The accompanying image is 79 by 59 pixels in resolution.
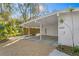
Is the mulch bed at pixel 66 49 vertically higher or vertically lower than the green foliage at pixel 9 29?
lower

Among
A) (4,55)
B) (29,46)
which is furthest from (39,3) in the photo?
(4,55)

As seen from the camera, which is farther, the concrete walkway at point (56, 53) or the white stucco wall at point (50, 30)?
the white stucco wall at point (50, 30)

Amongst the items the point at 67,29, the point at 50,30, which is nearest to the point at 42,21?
the point at 50,30

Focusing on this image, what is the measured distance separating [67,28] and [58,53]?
502mm

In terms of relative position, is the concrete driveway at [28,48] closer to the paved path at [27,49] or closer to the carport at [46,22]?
the paved path at [27,49]

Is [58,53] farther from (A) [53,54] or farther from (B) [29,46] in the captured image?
(B) [29,46]

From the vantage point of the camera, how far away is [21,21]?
5.20 metres

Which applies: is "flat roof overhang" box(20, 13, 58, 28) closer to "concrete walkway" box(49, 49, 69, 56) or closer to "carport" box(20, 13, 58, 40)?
"carport" box(20, 13, 58, 40)

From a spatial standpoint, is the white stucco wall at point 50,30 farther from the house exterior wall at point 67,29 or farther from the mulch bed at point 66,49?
the mulch bed at point 66,49

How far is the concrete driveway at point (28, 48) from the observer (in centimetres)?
516

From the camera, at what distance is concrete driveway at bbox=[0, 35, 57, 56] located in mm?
5162

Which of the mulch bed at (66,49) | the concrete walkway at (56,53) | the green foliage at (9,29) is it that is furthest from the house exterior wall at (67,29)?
the green foliage at (9,29)

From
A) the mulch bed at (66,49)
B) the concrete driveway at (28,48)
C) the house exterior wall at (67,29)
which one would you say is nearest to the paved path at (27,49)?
the concrete driveway at (28,48)

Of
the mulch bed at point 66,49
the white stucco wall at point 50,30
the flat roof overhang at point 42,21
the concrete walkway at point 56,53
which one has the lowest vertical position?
the concrete walkway at point 56,53
